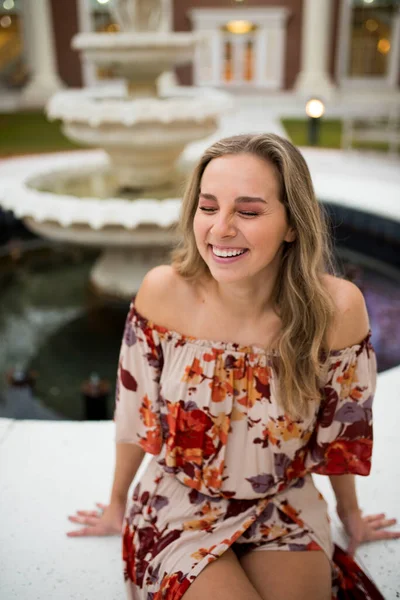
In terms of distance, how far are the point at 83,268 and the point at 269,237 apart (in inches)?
159

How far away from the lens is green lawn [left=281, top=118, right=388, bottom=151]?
29.8 feet

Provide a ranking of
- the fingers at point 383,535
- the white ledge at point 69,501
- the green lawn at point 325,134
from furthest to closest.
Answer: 1. the green lawn at point 325,134
2. the fingers at point 383,535
3. the white ledge at point 69,501

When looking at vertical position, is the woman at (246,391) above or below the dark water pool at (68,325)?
above

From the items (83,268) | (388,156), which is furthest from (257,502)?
(388,156)

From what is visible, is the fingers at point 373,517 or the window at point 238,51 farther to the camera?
the window at point 238,51

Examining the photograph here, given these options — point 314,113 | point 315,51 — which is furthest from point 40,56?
point 314,113

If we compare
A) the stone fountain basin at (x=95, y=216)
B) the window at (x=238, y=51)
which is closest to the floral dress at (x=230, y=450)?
the stone fountain basin at (x=95, y=216)

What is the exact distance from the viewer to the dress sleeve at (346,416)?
1.33 m

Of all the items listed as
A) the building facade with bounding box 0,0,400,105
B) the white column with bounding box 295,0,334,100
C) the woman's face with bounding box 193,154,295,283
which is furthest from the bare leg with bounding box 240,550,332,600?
the building facade with bounding box 0,0,400,105

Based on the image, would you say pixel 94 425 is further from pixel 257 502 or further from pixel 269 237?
pixel 269 237

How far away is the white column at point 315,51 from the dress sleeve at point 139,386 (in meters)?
14.6

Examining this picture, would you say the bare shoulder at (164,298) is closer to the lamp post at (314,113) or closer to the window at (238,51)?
the lamp post at (314,113)

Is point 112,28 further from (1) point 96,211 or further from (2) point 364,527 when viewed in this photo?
(2) point 364,527

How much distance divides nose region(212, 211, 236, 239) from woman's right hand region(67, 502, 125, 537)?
82cm
